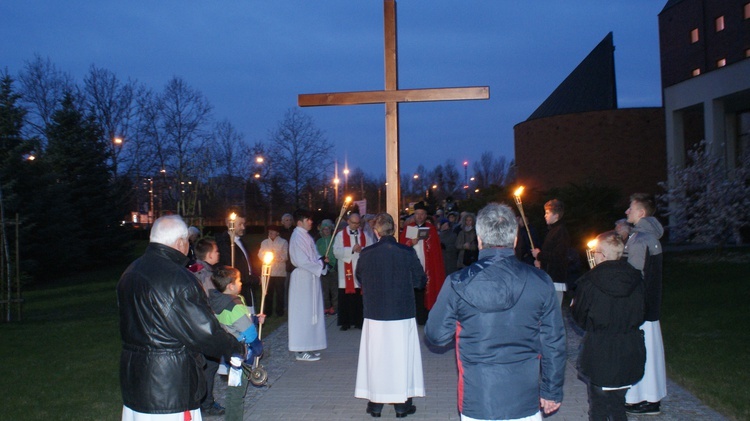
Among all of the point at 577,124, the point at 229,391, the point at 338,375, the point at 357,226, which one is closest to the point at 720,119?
the point at 577,124

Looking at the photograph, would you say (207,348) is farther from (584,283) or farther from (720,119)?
(720,119)

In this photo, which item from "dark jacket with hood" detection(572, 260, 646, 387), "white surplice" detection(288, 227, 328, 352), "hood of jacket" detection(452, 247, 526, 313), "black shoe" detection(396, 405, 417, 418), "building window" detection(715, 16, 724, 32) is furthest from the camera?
"building window" detection(715, 16, 724, 32)

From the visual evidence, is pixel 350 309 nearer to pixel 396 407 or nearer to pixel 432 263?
pixel 432 263

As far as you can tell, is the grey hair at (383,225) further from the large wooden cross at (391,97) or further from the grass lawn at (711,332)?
the grass lawn at (711,332)

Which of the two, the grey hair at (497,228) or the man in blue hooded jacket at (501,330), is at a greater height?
the grey hair at (497,228)

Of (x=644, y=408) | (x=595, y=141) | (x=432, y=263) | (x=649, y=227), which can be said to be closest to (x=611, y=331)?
(x=649, y=227)

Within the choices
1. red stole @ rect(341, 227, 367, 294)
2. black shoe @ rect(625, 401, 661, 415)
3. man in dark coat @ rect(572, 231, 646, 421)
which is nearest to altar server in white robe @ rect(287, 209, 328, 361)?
red stole @ rect(341, 227, 367, 294)

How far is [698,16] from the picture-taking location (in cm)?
4075

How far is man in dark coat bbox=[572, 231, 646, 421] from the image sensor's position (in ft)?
17.8

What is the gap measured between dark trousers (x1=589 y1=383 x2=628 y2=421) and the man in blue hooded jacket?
1744 millimetres

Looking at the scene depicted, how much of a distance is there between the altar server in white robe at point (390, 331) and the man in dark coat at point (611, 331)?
1.98 metres

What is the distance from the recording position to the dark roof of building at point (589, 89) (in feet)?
143

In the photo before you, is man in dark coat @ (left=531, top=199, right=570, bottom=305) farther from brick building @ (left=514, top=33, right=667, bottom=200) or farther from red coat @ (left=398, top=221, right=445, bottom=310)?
brick building @ (left=514, top=33, right=667, bottom=200)

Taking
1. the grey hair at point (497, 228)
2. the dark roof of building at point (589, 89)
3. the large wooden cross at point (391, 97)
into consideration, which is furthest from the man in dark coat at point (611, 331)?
the dark roof of building at point (589, 89)
